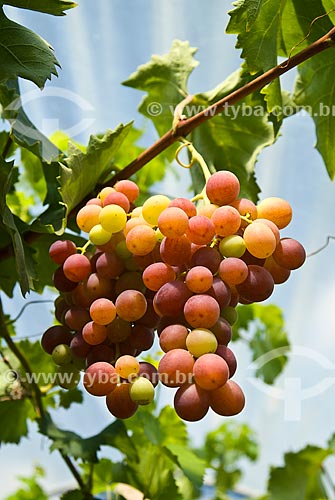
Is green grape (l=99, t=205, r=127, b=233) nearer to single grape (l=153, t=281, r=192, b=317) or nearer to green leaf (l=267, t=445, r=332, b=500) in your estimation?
single grape (l=153, t=281, r=192, b=317)

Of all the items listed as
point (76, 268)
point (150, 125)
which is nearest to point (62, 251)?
point (76, 268)

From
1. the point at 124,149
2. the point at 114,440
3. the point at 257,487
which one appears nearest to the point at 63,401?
the point at 114,440

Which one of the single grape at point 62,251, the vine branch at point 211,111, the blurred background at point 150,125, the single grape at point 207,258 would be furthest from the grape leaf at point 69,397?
the single grape at point 207,258

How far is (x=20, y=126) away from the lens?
76 cm

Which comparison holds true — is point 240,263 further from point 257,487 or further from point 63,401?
point 257,487

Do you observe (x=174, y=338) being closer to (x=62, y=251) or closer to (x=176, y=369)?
(x=176, y=369)

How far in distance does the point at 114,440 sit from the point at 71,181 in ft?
1.24

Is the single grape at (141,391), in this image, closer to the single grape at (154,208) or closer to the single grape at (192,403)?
the single grape at (192,403)

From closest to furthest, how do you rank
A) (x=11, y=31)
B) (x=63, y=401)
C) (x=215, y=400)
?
(x=215, y=400), (x=11, y=31), (x=63, y=401)

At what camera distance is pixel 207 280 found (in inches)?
20.4

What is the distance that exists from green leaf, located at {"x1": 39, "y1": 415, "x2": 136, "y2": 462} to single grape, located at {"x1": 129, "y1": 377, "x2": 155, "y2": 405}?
1.02 ft

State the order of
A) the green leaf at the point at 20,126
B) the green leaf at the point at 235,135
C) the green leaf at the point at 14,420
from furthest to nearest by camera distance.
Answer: the green leaf at the point at 14,420 → the green leaf at the point at 235,135 → the green leaf at the point at 20,126

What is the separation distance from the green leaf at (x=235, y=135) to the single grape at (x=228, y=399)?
380 millimetres

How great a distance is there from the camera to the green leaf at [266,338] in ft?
4.79
